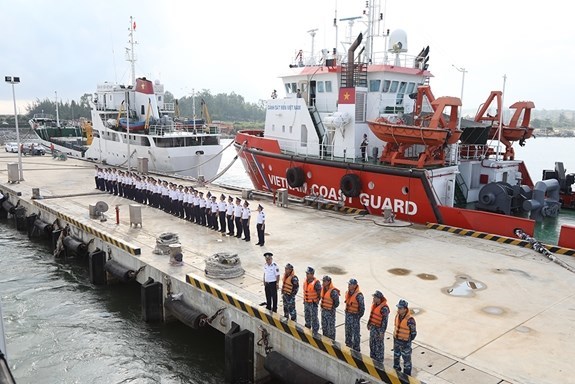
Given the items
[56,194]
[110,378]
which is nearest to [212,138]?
[56,194]

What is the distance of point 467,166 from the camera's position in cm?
1561

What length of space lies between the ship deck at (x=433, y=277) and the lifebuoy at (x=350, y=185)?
759 millimetres

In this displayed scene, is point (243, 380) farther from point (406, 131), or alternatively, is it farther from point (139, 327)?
point (406, 131)

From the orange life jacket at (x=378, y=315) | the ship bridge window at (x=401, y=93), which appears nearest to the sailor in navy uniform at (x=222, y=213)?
the orange life jacket at (x=378, y=315)

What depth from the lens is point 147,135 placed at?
25.1 m

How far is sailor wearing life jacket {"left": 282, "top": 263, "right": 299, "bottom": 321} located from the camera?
7.03 meters

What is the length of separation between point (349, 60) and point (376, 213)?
5384 mm

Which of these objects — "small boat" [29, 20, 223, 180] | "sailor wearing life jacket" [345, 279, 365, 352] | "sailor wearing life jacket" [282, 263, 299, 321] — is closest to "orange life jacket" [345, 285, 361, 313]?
"sailor wearing life jacket" [345, 279, 365, 352]

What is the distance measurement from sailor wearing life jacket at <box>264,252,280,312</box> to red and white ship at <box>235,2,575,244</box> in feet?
22.1

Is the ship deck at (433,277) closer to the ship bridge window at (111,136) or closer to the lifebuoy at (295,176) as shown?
the lifebuoy at (295,176)

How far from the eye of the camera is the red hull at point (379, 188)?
1244 cm

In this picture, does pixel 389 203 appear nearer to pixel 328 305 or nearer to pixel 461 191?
pixel 461 191

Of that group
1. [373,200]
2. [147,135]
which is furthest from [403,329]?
[147,135]

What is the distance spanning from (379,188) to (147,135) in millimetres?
15166
